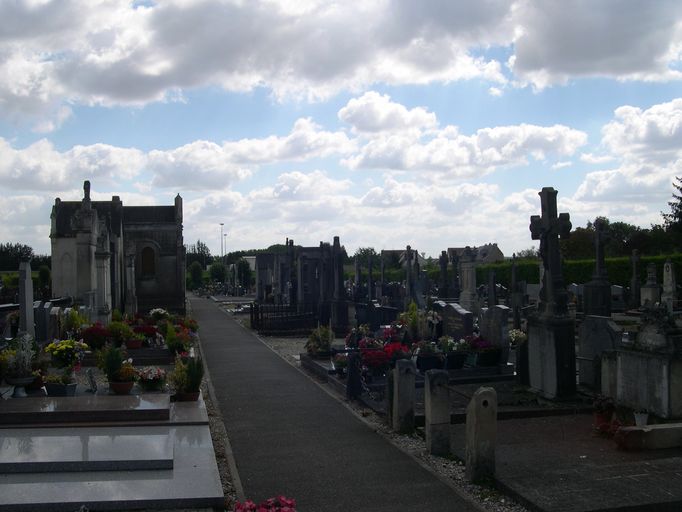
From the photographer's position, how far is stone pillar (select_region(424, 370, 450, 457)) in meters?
8.54

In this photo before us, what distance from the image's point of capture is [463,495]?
281 inches

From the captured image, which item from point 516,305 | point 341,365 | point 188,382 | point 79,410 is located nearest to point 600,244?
point 516,305

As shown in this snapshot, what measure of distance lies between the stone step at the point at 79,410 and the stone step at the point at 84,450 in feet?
0.98

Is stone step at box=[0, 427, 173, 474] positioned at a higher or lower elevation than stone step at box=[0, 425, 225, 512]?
higher

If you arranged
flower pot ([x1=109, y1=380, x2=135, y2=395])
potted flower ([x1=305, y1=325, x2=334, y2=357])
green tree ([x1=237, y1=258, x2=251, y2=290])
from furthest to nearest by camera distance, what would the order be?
green tree ([x1=237, y1=258, x2=251, y2=290])
potted flower ([x1=305, y1=325, x2=334, y2=357])
flower pot ([x1=109, y1=380, x2=135, y2=395])

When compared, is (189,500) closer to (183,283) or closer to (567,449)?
(567,449)

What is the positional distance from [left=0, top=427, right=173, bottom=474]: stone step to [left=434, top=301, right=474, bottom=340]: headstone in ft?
27.8

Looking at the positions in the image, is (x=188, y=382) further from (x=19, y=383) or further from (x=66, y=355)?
(x=66, y=355)

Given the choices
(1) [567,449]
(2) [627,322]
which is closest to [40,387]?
(1) [567,449]

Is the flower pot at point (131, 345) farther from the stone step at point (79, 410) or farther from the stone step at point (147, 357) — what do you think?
the stone step at point (79, 410)

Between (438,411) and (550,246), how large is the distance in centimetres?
468

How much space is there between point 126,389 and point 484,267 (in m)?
38.6

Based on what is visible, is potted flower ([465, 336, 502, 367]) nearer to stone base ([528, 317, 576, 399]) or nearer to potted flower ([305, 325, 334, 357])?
stone base ([528, 317, 576, 399])

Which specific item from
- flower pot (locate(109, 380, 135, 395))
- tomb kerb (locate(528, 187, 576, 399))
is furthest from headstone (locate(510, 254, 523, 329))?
flower pot (locate(109, 380, 135, 395))
